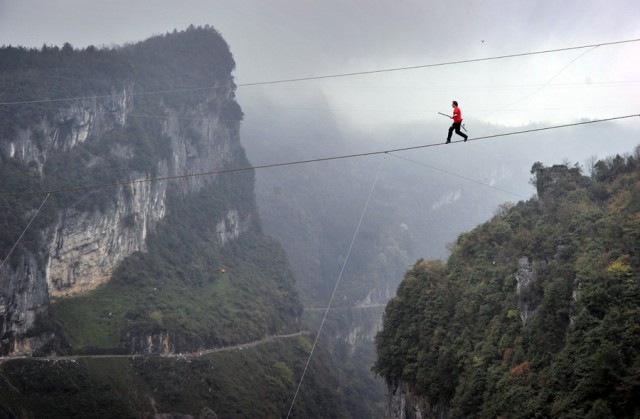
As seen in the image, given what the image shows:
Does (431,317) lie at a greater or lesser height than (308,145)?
lesser

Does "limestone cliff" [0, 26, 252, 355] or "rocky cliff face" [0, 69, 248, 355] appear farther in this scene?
"limestone cliff" [0, 26, 252, 355]

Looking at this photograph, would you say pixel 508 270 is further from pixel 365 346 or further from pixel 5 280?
pixel 365 346

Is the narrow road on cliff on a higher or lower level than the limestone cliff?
lower

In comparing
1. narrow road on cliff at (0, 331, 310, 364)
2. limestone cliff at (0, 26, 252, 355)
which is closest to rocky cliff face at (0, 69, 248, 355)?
limestone cliff at (0, 26, 252, 355)

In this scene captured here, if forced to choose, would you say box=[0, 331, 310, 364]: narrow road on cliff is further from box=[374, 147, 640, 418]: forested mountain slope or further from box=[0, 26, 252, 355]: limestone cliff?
box=[374, 147, 640, 418]: forested mountain slope

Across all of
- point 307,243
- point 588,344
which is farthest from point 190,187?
point 588,344

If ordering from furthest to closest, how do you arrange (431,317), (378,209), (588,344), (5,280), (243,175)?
(378,209) < (243,175) < (5,280) < (431,317) < (588,344)

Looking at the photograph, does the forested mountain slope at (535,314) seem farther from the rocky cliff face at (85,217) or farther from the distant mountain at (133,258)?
the rocky cliff face at (85,217)
